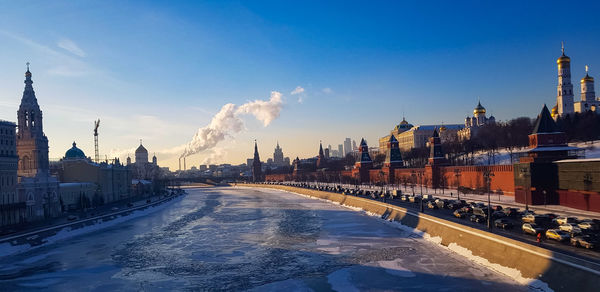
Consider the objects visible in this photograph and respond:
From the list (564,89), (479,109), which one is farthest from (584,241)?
(479,109)

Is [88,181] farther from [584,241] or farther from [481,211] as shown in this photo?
[584,241]

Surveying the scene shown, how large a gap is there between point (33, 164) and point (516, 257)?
53.3 meters

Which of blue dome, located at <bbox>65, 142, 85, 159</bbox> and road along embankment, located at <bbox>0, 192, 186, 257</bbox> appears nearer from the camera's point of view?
road along embankment, located at <bbox>0, 192, 186, 257</bbox>

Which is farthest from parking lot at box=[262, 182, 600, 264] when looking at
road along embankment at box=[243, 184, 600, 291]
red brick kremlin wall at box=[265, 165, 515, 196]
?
red brick kremlin wall at box=[265, 165, 515, 196]

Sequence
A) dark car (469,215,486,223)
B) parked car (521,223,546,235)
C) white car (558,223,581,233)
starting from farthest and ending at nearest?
dark car (469,215,486,223)
parked car (521,223,546,235)
white car (558,223,581,233)

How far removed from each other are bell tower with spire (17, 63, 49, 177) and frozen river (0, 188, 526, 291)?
14.4 m

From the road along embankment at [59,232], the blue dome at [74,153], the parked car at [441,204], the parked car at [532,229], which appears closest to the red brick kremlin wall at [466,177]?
the parked car at [441,204]

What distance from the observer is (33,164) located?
5531 cm

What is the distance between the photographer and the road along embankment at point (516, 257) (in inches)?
766

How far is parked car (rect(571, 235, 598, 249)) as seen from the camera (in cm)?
2317

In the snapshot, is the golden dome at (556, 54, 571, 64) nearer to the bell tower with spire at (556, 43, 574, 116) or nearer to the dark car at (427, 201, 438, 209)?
the bell tower with spire at (556, 43, 574, 116)

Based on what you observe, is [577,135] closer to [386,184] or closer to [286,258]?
[386,184]

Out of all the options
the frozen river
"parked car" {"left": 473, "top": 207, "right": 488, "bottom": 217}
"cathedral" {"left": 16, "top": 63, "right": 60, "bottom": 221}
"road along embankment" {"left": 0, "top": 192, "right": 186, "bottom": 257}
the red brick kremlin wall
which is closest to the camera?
the frozen river

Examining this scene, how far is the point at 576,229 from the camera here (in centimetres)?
2584
